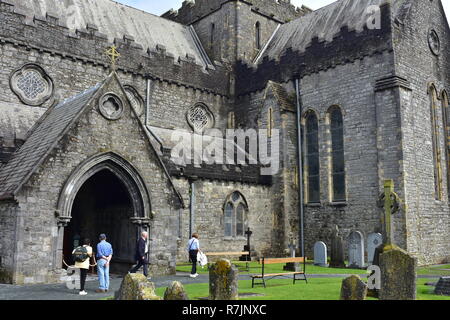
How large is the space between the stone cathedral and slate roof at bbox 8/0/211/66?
110mm

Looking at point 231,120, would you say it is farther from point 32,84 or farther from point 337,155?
point 32,84

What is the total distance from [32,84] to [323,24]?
50.7 feet

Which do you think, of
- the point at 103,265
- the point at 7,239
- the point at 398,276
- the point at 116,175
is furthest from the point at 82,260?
the point at 398,276

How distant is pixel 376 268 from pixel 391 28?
45.5 feet

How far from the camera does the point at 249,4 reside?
29.8 meters

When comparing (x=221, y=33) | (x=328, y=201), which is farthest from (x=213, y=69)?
(x=328, y=201)

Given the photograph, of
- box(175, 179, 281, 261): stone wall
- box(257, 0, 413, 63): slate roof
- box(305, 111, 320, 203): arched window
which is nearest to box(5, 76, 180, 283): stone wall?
box(175, 179, 281, 261): stone wall

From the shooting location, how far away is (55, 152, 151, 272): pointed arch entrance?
1369 centimetres

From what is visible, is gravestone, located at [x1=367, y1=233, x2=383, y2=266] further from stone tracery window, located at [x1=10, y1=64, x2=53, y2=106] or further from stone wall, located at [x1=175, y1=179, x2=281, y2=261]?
stone tracery window, located at [x1=10, y1=64, x2=53, y2=106]

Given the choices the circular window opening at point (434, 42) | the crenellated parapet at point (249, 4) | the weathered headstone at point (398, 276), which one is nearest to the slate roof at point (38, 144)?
the weathered headstone at point (398, 276)

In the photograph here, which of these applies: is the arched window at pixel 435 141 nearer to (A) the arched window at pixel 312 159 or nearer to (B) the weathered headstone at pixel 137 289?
(A) the arched window at pixel 312 159

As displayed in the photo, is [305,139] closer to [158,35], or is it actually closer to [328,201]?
[328,201]

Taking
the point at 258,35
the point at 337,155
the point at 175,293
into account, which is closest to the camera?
the point at 175,293

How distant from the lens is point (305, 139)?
24781 millimetres
